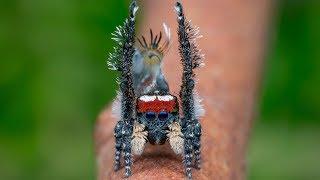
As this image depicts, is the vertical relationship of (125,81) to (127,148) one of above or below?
above

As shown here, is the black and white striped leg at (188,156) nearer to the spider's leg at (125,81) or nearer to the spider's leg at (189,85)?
the spider's leg at (189,85)

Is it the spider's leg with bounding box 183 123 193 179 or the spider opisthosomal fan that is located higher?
the spider opisthosomal fan

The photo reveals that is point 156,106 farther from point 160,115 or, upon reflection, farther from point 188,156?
point 188,156

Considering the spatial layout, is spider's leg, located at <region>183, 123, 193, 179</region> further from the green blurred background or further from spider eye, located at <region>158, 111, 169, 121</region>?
the green blurred background

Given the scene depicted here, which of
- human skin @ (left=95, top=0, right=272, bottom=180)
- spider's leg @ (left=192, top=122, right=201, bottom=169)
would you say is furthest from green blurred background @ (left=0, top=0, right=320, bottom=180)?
spider's leg @ (left=192, top=122, right=201, bottom=169)
